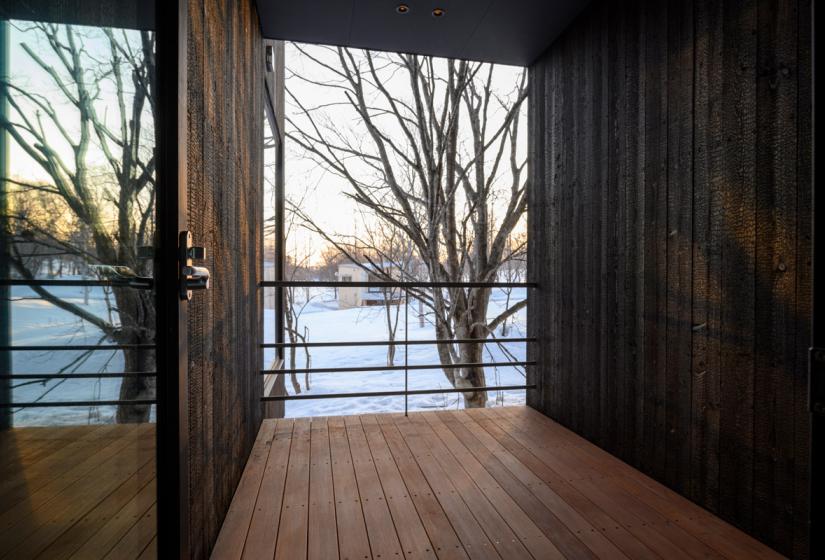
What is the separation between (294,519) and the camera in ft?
5.85

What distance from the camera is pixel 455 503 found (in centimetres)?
191

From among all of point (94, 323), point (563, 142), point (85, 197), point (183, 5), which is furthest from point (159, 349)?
point (563, 142)

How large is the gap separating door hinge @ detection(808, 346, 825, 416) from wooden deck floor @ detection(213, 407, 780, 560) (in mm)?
1256

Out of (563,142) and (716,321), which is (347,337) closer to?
(563,142)

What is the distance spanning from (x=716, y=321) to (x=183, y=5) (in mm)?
2149

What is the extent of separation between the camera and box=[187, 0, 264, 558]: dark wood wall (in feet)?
4.48

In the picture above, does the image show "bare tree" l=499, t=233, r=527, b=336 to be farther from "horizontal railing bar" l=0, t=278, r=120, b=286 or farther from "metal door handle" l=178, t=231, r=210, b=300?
"horizontal railing bar" l=0, t=278, r=120, b=286

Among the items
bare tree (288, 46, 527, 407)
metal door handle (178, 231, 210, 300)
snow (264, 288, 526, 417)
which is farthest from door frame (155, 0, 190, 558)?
snow (264, 288, 526, 417)

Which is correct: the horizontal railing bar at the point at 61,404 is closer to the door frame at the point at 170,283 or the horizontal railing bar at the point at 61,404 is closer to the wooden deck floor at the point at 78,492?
the wooden deck floor at the point at 78,492

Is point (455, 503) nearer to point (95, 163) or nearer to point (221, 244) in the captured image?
point (221, 244)

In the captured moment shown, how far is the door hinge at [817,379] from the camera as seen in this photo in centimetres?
57

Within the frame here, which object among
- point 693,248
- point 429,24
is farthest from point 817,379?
point 429,24

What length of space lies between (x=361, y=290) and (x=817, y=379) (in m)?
5.67

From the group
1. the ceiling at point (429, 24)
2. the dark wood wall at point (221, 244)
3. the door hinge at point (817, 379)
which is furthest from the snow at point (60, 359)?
the ceiling at point (429, 24)
